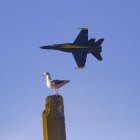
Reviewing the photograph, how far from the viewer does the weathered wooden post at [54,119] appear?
46.2 feet

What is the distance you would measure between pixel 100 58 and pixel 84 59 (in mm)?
2588

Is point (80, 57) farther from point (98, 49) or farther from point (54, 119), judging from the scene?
point (54, 119)

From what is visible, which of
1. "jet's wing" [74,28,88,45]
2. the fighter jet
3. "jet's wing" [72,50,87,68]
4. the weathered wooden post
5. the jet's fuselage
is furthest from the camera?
"jet's wing" [74,28,88,45]

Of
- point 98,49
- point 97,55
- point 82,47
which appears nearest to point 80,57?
point 82,47

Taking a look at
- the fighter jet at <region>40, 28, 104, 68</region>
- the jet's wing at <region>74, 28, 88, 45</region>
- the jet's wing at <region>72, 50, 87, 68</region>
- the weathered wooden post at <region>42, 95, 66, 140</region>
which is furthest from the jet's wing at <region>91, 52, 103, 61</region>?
the weathered wooden post at <region>42, 95, 66, 140</region>

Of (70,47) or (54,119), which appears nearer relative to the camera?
(54,119)

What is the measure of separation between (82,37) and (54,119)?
64.1 ft

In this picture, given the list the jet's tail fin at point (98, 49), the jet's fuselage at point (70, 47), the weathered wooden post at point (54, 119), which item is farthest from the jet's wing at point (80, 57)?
the weathered wooden post at point (54, 119)

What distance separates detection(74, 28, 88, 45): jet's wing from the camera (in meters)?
33.2

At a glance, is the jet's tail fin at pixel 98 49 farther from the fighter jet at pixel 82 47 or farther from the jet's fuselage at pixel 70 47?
the jet's fuselage at pixel 70 47

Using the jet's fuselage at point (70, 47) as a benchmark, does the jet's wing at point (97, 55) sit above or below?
below

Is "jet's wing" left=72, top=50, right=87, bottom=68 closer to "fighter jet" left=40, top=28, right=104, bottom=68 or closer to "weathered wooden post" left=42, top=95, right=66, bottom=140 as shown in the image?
"fighter jet" left=40, top=28, right=104, bottom=68

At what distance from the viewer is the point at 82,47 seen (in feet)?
105

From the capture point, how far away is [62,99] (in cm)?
1493
